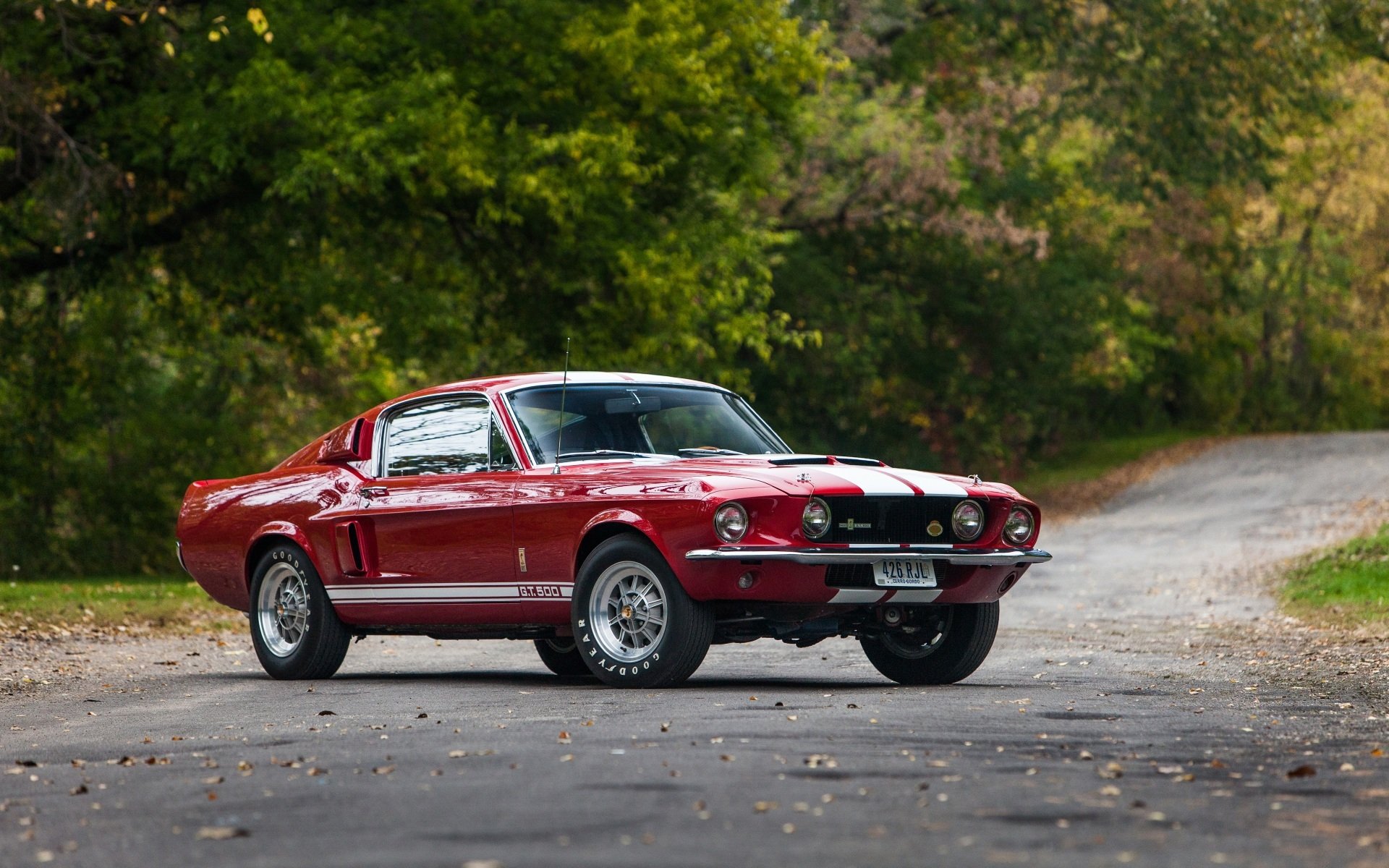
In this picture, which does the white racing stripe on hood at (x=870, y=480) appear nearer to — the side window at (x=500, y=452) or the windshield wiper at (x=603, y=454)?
the windshield wiper at (x=603, y=454)

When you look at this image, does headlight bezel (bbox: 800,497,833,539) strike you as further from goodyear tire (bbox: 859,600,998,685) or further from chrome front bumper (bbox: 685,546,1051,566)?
goodyear tire (bbox: 859,600,998,685)

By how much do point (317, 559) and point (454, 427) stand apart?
1.24 metres

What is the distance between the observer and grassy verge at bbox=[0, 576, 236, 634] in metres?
17.6

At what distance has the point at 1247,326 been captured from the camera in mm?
53531

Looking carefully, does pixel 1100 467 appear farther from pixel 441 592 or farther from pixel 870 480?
pixel 870 480

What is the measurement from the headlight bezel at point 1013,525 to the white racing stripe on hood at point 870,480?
31.0 inches

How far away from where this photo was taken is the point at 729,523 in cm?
994

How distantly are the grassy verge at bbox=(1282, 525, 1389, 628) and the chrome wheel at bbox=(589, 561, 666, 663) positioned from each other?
26.3 ft

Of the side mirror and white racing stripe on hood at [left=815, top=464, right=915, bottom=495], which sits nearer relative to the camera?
white racing stripe on hood at [left=815, top=464, right=915, bottom=495]

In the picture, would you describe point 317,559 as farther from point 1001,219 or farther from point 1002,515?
point 1001,219

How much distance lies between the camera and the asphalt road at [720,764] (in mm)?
5672

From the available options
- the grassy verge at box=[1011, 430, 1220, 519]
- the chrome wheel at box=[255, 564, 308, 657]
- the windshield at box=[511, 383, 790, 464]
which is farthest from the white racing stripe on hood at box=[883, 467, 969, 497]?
the grassy verge at box=[1011, 430, 1220, 519]

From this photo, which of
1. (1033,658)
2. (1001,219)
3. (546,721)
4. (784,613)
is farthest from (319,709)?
(1001,219)

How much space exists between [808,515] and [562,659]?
3012mm
